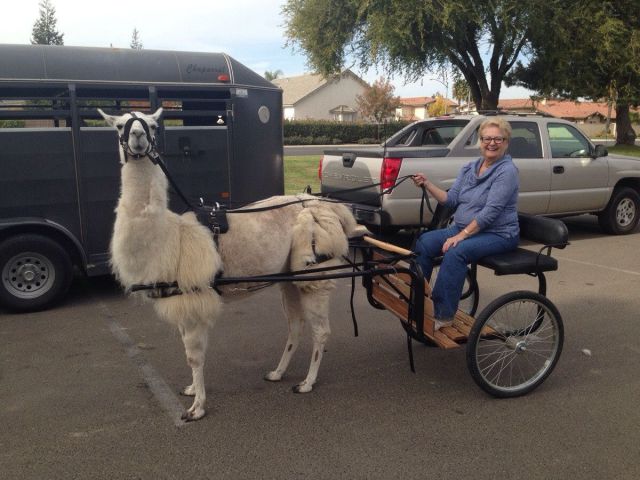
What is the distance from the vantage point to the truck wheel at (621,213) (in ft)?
35.6

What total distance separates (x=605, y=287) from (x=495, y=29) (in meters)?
15.6

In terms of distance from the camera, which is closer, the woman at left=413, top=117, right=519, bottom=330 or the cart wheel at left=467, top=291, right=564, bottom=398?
the cart wheel at left=467, top=291, right=564, bottom=398

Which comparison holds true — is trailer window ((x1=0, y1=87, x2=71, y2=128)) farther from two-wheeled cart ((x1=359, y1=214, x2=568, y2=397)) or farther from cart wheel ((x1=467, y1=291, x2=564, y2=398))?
cart wheel ((x1=467, y1=291, x2=564, y2=398))

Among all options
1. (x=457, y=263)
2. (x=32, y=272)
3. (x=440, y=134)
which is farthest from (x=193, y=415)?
(x=440, y=134)

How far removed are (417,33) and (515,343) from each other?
17966 mm

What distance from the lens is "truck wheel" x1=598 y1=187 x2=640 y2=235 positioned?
35.6 feet

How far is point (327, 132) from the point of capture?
49.6 meters

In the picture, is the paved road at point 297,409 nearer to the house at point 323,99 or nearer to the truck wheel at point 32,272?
the truck wheel at point 32,272

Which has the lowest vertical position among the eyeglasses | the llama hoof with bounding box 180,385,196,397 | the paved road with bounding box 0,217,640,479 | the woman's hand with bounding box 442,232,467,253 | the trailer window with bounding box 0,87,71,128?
the paved road with bounding box 0,217,640,479

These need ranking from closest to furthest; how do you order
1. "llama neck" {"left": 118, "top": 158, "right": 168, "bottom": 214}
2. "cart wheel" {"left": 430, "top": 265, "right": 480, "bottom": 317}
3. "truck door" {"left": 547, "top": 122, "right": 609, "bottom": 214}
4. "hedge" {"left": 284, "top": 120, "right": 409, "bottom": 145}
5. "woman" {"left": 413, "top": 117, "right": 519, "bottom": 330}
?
"llama neck" {"left": 118, "top": 158, "right": 168, "bottom": 214}, "woman" {"left": 413, "top": 117, "right": 519, "bottom": 330}, "cart wheel" {"left": 430, "top": 265, "right": 480, "bottom": 317}, "truck door" {"left": 547, "top": 122, "right": 609, "bottom": 214}, "hedge" {"left": 284, "top": 120, "right": 409, "bottom": 145}

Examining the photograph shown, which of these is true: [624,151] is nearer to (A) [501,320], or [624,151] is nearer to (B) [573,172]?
(B) [573,172]

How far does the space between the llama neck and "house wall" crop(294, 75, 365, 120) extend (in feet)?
207

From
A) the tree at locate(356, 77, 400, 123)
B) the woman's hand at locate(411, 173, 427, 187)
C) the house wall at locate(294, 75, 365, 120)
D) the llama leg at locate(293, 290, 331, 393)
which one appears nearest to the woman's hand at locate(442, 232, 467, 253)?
the woman's hand at locate(411, 173, 427, 187)

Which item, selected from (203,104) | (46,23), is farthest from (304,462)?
(46,23)
